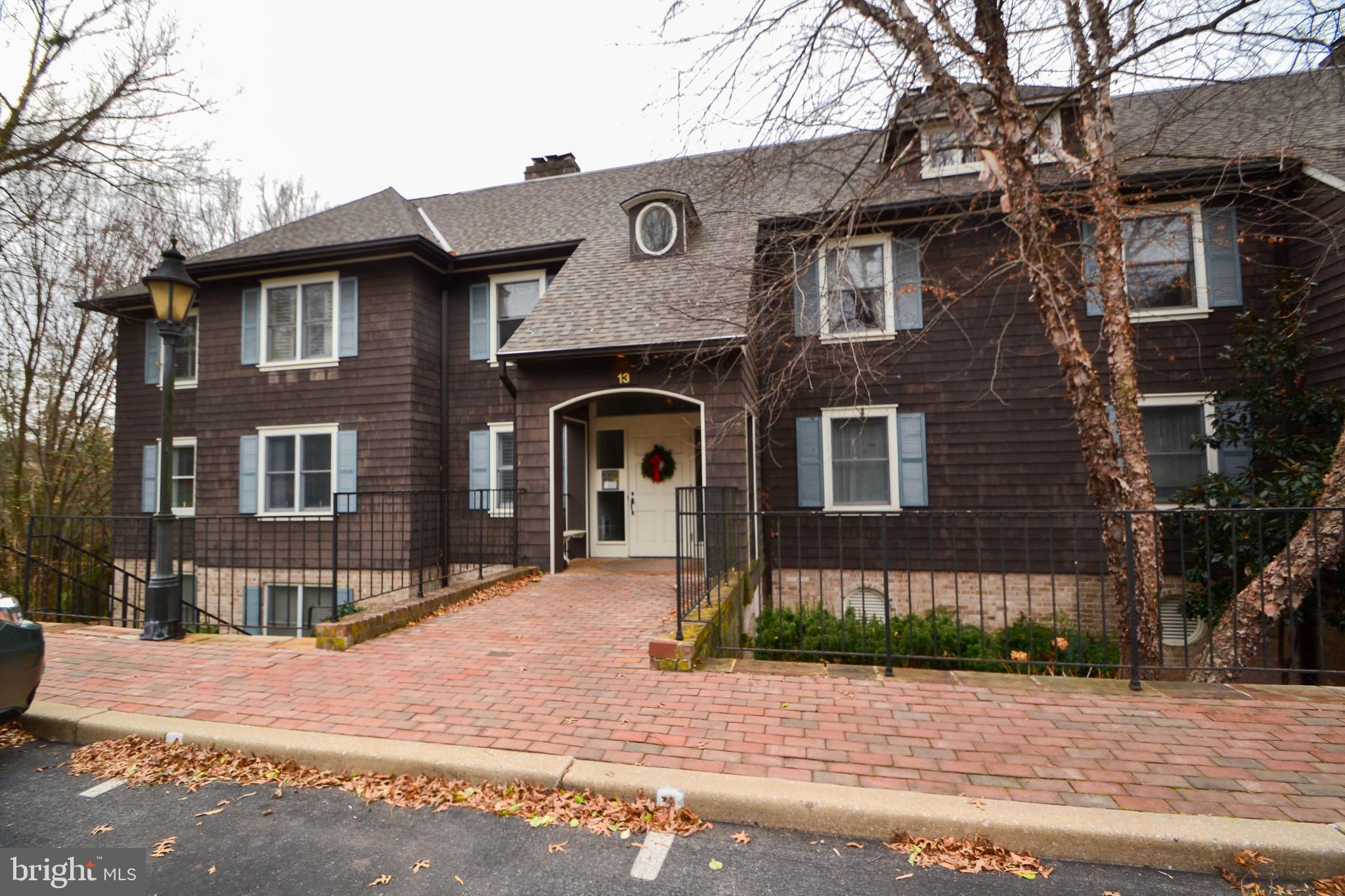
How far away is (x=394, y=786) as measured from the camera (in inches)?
131

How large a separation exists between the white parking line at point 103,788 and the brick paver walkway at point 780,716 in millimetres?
593

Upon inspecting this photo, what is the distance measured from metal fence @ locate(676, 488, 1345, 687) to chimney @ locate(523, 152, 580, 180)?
10927 millimetres

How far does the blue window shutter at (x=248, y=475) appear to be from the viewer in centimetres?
1196

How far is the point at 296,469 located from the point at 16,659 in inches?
350

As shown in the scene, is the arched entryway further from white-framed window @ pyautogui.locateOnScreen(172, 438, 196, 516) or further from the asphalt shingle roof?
white-framed window @ pyautogui.locateOnScreen(172, 438, 196, 516)

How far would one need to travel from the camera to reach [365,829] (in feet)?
9.76

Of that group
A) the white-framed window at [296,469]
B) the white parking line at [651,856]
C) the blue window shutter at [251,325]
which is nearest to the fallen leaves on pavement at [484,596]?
the white parking line at [651,856]

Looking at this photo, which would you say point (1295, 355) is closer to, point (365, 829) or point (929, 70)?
point (929, 70)

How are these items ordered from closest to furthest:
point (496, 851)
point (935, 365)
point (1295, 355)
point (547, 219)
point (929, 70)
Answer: point (496, 851)
point (929, 70)
point (1295, 355)
point (935, 365)
point (547, 219)

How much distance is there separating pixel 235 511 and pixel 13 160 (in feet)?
22.0

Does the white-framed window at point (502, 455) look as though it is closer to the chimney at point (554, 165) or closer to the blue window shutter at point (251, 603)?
the blue window shutter at point (251, 603)

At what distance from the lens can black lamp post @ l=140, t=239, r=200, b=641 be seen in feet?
20.4

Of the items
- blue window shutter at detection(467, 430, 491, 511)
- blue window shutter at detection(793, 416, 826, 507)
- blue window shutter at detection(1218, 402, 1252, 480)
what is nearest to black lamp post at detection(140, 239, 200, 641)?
blue window shutter at detection(467, 430, 491, 511)

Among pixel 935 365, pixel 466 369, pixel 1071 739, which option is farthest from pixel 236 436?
pixel 1071 739
